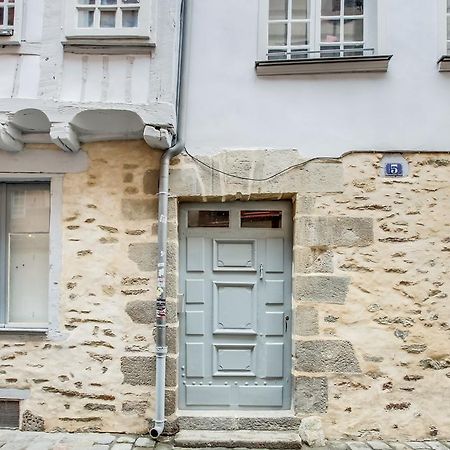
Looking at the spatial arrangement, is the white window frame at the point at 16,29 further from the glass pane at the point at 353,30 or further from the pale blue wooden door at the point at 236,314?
the glass pane at the point at 353,30

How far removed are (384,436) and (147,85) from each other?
11.8ft

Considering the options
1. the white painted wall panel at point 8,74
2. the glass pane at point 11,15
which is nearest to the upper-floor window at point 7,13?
the glass pane at point 11,15

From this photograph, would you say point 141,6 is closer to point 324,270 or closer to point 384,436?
point 324,270

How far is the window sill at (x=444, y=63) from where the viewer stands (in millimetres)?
4219

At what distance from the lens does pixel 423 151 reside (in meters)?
4.27

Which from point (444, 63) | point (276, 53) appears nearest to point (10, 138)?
point (276, 53)

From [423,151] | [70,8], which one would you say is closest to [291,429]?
[423,151]

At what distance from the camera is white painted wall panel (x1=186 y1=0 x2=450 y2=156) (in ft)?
14.1

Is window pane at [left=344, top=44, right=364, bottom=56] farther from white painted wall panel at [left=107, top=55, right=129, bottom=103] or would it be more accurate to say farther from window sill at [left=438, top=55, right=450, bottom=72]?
white painted wall panel at [left=107, top=55, right=129, bottom=103]

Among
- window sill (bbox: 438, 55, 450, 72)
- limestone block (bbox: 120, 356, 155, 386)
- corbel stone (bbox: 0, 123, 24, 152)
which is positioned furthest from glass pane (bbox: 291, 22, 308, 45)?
limestone block (bbox: 120, 356, 155, 386)

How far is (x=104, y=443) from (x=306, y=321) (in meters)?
1.99

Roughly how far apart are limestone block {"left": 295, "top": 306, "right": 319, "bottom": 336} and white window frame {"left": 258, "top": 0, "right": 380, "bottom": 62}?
2.27m

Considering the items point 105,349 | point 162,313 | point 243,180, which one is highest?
point 243,180

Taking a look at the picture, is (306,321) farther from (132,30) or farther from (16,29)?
(16,29)
